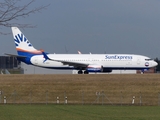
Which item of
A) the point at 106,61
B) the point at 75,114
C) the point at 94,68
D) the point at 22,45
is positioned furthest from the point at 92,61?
the point at 75,114

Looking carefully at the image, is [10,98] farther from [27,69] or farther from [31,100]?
[27,69]

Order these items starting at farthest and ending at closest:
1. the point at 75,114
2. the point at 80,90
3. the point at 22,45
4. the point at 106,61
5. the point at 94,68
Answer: the point at 22,45
the point at 106,61
the point at 94,68
the point at 80,90
the point at 75,114

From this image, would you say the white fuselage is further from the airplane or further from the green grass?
the green grass

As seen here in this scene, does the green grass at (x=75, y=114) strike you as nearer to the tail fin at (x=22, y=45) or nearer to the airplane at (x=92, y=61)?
the airplane at (x=92, y=61)

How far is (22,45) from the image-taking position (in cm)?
7569

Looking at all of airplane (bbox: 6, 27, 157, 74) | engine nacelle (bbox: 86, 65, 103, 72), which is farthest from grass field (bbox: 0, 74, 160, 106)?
airplane (bbox: 6, 27, 157, 74)

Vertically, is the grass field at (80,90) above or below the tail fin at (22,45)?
below

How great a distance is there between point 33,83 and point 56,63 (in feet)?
68.0

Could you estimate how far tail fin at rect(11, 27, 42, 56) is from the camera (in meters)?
74.9

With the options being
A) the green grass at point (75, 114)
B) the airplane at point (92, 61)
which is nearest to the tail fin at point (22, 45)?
the airplane at point (92, 61)

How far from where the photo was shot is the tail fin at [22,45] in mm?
74875

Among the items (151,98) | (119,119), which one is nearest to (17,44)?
(151,98)

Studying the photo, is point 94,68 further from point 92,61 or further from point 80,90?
point 80,90

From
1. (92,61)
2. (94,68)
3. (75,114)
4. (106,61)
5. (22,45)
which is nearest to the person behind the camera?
(75,114)
